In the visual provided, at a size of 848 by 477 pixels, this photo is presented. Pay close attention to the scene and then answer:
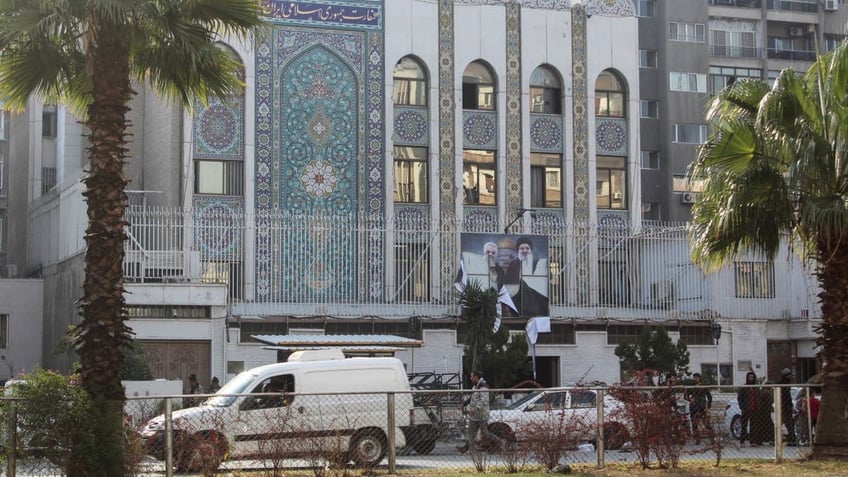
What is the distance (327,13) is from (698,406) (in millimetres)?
25671

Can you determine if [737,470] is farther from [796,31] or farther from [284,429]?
[796,31]

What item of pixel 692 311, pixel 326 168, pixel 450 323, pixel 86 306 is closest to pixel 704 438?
pixel 86 306

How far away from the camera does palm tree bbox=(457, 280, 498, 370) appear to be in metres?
32.9

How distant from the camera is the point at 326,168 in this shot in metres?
40.8

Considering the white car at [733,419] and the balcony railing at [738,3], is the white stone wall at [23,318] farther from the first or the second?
the balcony railing at [738,3]

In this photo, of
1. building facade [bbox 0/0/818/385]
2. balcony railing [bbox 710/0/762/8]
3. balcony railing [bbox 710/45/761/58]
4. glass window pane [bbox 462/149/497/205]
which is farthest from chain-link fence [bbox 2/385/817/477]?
balcony railing [bbox 710/0/762/8]

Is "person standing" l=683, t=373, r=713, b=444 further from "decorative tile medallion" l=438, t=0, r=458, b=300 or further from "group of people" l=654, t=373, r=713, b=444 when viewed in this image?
"decorative tile medallion" l=438, t=0, r=458, b=300

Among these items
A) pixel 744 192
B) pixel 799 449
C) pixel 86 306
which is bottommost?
pixel 799 449

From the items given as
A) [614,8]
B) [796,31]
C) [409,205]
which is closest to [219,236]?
[409,205]

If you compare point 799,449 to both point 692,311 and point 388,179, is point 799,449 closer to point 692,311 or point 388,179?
point 692,311

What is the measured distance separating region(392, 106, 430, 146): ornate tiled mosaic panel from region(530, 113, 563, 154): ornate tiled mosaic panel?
12.2 feet

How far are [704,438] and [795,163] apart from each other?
4396 mm

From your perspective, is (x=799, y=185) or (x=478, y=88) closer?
(x=799, y=185)

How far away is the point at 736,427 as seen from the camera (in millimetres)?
20328
